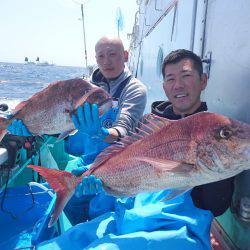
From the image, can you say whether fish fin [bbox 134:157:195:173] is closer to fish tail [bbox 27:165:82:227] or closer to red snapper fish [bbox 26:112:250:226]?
red snapper fish [bbox 26:112:250:226]

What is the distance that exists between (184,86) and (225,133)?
820mm

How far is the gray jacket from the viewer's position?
2988mm

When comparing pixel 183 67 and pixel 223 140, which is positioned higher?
pixel 183 67

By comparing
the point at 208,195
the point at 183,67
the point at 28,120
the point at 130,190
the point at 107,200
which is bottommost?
the point at 107,200

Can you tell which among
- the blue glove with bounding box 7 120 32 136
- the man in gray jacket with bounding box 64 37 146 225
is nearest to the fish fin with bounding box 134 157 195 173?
the man in gray jacket with bounding box 64 37 146 225

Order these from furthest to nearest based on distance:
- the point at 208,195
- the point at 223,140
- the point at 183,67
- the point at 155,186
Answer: the point at 183,67, the point at 208,195, the point at 155,186, the point at 223,140

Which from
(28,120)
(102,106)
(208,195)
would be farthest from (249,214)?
(28,120)

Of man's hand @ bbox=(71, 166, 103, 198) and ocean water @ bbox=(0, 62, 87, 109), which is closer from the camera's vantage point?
man's hand @ bbox=(71, 166, 103, 198)

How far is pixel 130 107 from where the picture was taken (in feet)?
10.3

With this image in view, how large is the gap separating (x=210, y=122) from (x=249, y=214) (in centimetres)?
77

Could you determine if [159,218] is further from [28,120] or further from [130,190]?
[28,120]

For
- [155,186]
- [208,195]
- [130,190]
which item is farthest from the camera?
[208,195]

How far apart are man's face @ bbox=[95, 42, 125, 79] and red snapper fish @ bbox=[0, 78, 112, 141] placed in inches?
46.1

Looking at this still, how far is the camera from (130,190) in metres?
1.81
